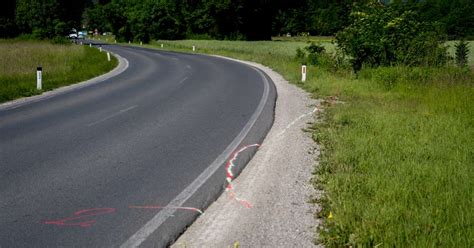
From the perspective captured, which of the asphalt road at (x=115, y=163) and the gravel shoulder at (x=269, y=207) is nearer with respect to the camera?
the gravel shoulder at (x=269, y=207)

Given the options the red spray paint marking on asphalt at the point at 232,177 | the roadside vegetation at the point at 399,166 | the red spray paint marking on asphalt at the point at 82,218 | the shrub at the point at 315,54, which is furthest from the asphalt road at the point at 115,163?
the shrub at the point at 315,54

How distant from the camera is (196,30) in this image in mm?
87438

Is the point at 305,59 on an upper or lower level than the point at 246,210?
upper

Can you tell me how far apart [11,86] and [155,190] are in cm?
1292

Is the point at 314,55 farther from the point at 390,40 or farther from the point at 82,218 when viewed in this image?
the point at 82,218

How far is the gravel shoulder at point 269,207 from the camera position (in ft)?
14.3

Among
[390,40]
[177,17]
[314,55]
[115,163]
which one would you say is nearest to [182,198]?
[115,163]

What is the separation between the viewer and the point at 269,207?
5199 millimetres

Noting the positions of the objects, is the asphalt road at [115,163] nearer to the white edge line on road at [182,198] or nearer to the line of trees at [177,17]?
the white edge line on road at [182,198]

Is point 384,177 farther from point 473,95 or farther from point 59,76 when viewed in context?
point 59,76

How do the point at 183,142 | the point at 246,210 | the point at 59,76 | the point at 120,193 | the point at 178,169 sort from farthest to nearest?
the point at 59,76, the point at 183,142, the point at 178,169, the point at 120,193, the point at 246,210

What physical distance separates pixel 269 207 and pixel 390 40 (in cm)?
1675

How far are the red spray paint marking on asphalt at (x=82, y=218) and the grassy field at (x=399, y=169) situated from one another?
8.19ft

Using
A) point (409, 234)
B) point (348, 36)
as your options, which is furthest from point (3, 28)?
point (409, 234)
